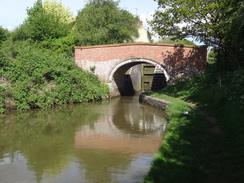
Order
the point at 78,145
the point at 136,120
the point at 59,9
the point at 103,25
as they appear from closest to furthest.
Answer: the point at 78,145 → the point at 136,120 → the point at 103,25 → the point at 59,9

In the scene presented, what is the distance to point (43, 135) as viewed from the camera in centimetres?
1066

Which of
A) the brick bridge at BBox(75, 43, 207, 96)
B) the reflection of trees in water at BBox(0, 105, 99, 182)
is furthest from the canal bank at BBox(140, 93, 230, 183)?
the brick bridge at BBox(75, 43, 207, 96)

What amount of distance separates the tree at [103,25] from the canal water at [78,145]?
12.4 meters

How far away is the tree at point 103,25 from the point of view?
2633 cm

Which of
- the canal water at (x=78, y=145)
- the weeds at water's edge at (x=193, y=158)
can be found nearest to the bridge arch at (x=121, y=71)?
the canal water at (x=78, y=145)

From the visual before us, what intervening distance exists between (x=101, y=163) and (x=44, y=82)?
11357 mm

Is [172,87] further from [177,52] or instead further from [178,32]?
[178,32]

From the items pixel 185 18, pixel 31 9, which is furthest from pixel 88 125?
pixel 31 9

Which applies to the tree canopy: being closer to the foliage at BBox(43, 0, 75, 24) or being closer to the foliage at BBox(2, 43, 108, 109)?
the foliage at BBox(2, 43, 108, 109)

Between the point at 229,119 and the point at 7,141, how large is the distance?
768cm

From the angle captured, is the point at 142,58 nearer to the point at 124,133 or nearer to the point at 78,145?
the point at 124,133

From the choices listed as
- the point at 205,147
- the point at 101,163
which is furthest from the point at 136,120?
the point at 205,147

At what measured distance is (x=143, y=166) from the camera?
6949 mm

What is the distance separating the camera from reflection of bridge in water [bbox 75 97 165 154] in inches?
349
